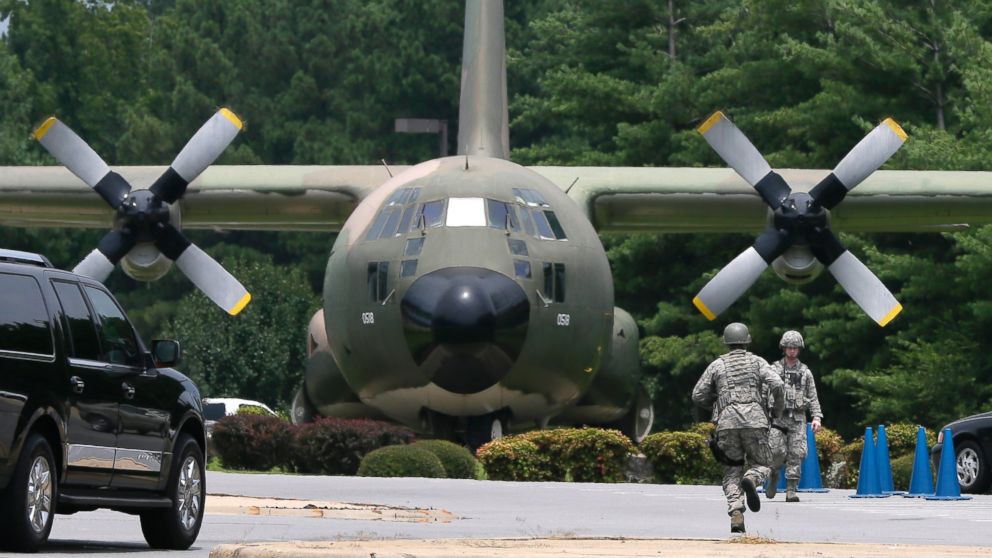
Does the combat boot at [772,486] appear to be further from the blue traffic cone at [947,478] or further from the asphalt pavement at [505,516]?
the blue traffic cone at [947,478]

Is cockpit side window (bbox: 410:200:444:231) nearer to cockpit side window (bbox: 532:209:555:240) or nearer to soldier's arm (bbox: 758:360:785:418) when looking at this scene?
cockpit side window (bbox: 532:209:555:240)

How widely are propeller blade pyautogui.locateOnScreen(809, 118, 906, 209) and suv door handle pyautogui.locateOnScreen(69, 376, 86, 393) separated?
13.5 meters

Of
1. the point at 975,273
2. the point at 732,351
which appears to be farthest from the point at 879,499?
the point at 975,273

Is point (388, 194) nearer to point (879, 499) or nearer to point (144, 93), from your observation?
point (879, 499)

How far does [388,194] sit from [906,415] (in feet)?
51.6

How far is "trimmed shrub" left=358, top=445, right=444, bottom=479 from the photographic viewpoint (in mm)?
20422

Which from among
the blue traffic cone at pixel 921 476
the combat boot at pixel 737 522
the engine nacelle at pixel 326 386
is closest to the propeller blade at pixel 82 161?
the engine nacelle at pixel 326 386

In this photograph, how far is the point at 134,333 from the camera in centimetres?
1202

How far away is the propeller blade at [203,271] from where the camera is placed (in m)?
22.4

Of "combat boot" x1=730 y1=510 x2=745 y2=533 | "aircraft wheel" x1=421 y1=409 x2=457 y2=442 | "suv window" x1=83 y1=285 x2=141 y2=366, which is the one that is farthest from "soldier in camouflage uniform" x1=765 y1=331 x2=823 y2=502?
"suv window" x1=83 y1=285 x2=141 y2=366

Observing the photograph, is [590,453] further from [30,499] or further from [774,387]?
[30,499]

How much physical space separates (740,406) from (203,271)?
10553 millimetres

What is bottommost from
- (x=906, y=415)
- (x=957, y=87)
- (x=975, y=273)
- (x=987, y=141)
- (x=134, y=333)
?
(x=134, y=333)

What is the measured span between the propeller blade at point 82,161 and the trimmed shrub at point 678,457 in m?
6.99
